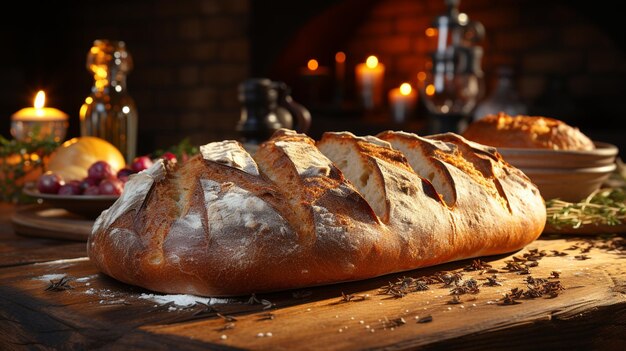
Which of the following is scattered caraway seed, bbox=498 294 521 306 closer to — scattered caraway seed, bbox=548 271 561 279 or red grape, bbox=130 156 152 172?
scattered caraway seed, bbox=548 271 561 279

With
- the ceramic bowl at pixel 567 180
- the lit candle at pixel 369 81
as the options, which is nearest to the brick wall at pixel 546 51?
the lit candle at pixel 369 81

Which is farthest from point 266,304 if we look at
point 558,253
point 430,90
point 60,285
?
point 430,90

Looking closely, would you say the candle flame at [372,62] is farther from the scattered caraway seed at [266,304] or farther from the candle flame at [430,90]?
the scattered caraway seed at [266,304]

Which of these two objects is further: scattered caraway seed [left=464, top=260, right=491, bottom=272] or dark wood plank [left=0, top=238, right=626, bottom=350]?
scattered caraway seed [left=464, top=260, right=491, bottom=272]

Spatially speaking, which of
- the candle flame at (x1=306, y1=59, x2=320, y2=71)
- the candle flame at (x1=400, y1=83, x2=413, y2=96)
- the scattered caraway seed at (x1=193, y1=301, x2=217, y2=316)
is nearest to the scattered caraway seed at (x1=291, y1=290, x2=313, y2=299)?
the scattered caraway seed at (x1=193, y1=301, x2=217, y2=316)

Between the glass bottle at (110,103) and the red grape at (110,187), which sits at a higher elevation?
the glass bottle at (110,103)
